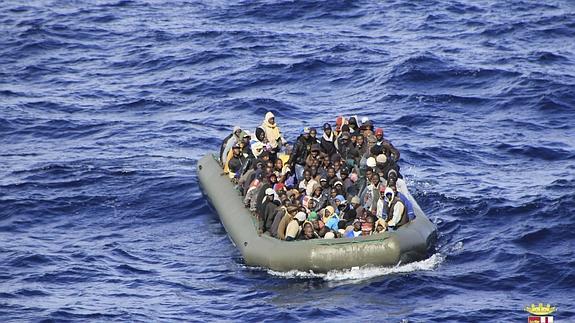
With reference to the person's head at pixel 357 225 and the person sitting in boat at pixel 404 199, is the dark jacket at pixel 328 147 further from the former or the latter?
the person's head at pixel 357 225

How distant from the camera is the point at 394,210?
29.9m

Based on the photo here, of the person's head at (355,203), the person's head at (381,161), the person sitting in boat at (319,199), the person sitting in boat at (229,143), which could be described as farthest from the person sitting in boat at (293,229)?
the person sitting in boat at (229,143)

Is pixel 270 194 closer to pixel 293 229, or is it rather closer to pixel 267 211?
pixel 267 211

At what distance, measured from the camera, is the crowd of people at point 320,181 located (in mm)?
29609

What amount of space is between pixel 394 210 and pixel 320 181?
1.94 metres

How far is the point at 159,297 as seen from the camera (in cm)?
2892

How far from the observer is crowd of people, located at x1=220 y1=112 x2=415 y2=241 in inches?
1166

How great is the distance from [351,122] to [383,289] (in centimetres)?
646

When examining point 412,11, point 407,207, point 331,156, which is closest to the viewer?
point 407,207

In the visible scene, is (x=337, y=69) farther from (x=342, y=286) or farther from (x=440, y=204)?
(x=342, y=286)

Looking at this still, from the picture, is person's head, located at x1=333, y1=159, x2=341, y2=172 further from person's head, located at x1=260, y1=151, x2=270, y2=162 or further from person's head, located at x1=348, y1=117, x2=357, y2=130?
person's head, located at x1=260, y1=151, x2=270, y2=162

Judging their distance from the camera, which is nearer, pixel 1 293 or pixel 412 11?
pixel 1 293

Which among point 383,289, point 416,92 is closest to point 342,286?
point 383,289

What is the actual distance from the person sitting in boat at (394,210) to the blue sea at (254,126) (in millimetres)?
1181
